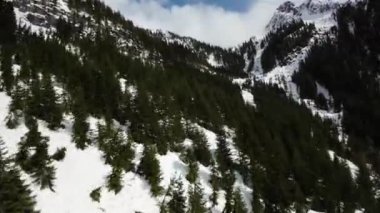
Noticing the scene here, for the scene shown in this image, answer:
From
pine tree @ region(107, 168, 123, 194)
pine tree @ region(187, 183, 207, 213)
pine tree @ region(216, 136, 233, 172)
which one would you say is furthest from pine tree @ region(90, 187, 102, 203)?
pine tree @ region(216, 136, 233, 172)

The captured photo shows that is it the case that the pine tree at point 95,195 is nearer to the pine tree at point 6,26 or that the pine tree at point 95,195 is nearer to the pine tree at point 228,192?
the pine tree at point 228,192

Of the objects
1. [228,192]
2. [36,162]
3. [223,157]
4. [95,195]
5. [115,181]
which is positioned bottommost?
[95,195]

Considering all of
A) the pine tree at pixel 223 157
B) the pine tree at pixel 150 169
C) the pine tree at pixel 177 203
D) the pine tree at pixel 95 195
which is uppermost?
the pine tree at pixel 223 157

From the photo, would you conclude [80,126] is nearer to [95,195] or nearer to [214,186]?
[95,195]

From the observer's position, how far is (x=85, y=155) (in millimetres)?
53656

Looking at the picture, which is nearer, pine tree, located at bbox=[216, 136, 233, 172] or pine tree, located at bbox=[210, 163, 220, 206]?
pine tree, located at bbox=[210, 163, 220, 206]

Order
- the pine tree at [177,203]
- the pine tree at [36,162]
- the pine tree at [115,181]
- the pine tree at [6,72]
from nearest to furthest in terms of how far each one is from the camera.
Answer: the pine tree at [36,162], the pine tree at [115,181], the pine tree at [177,203], the pine tree at [6,72]

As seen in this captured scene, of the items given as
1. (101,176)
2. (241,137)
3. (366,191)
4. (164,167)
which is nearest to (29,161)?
(101,176)

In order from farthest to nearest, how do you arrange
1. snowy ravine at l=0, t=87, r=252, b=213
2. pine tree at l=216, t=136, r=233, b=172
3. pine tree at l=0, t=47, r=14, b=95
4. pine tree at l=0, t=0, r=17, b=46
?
pine tree at l=0, t=0, r=17, b=46 < pine tree at l=216, t=136, r=233, b=172 < pine tree at l=0, t=47, r=14, b=95 < snowy ravine at l=0, t=87, r=252, b=213

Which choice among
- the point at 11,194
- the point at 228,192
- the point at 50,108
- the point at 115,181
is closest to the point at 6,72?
the point at 50,108

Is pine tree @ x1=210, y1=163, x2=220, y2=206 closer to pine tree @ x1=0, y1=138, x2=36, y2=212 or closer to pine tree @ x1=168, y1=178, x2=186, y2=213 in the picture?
pine tree @ x1=168, y1=178, x2=186, y2=213

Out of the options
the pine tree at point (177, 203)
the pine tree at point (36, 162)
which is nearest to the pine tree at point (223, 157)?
the pine tree at point (177, 203)

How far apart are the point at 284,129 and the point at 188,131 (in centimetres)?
4727

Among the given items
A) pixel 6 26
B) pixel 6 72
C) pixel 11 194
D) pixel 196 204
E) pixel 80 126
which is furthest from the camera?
pixel 6 26
